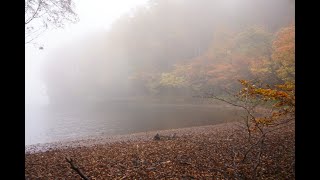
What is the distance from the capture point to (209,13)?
6844cm

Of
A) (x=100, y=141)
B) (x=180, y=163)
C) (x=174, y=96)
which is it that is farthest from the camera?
(x=174, y=96)

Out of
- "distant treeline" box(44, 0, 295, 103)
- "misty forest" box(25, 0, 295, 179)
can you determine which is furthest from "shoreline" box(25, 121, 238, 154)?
"distant treeline" box(44, 0, 295, 103)

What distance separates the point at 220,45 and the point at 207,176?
169 feet

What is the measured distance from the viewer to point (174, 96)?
188ft

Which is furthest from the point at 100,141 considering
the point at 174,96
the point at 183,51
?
the point at 183,51

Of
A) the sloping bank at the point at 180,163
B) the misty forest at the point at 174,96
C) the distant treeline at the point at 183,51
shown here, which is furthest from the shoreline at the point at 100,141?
the distant treeline at the point at 183,51

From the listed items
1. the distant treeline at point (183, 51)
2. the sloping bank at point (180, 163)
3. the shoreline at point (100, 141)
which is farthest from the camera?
the distant treeline at point (183, 51)

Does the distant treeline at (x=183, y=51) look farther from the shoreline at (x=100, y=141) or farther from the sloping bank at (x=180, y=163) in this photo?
the sloping bank at (x=180, y=163)

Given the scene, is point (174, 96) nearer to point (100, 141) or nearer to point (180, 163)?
point (100, 141)

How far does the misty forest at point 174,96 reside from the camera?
1098 centimetres

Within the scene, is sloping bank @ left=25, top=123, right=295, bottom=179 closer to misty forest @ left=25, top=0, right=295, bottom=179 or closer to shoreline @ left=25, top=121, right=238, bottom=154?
misty forest @ left=25, top=0, right=295, bottom=179

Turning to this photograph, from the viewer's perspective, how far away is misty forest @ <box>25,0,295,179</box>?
10984 millimetres
